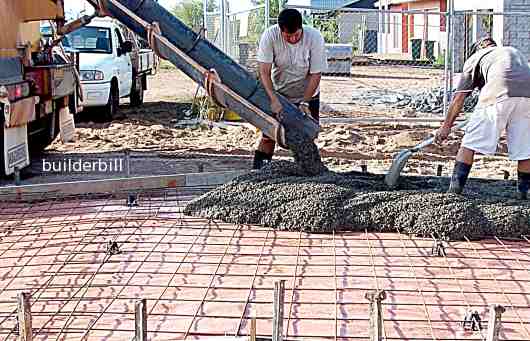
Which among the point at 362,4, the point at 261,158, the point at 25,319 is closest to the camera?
the point at 25,319

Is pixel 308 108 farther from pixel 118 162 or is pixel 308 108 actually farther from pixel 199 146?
pixel 199 146

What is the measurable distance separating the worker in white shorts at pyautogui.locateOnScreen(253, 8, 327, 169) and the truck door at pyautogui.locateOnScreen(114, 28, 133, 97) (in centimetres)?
808

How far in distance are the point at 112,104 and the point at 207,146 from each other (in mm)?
3596

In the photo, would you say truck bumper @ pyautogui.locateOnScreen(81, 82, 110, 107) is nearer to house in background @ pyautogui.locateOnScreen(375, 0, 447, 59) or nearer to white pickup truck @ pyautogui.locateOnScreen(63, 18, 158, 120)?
white pickup truck @ pyautogui.locateOnScreen(63, 18, 158, 120)

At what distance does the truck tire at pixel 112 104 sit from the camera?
45.3 ft

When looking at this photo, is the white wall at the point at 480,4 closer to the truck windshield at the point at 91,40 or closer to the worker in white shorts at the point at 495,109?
the truck windshield at the point at 91,40

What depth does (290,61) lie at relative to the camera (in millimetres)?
6844

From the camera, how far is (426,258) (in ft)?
16.1

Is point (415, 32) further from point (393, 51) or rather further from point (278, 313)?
point (278, 313)

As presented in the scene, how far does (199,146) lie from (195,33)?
362 centimetres

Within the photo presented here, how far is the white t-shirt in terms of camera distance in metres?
6.76

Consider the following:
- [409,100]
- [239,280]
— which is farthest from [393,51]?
[239,280]

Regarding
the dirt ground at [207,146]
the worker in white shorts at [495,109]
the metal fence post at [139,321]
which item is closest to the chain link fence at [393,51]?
the worker in white shorts at [495,109]

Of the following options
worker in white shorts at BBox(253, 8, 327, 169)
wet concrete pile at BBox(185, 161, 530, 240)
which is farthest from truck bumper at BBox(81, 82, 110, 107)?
wet concrete pile at BBox(185, 161, 530, 240)
